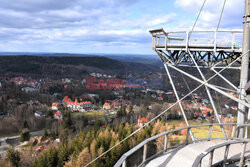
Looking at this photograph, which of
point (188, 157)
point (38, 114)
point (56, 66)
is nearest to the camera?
point (188, 157)

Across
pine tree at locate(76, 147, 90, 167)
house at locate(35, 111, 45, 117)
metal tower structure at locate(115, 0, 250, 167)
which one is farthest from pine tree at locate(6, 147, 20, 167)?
house at locate(35, 111, 45, 117)

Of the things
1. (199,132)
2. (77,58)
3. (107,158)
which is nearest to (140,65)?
(77,58)

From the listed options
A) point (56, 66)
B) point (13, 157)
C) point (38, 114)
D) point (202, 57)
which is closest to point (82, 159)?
point (13, 157)

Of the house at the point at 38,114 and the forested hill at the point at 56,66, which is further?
the forested hill at the point at 56,66

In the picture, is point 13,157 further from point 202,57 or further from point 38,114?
point 38,114

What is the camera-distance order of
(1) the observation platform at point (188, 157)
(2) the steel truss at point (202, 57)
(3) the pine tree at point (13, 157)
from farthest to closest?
(3) the pine tree at point (13, 157), (2) the steel truss at point (202, 57), (1) the observation platform at point (188, 157)

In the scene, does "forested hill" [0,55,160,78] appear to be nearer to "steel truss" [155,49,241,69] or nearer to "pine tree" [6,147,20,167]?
"pine tree" [6,147,20,167]

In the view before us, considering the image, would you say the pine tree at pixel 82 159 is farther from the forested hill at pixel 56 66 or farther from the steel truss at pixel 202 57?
the forested hill at pixel 56 66

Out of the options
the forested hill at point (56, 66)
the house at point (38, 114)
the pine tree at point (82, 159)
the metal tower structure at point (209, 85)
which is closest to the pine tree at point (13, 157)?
the pine tree at point (82, 159)

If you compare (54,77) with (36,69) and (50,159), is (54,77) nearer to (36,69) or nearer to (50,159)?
(36,69)
